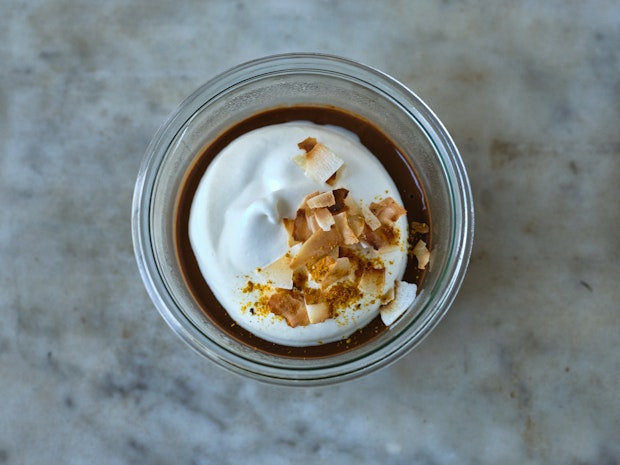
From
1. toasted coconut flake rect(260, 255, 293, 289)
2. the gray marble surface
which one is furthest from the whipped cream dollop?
the gray marble surface

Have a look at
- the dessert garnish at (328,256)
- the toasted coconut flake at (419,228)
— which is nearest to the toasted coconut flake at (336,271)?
the dessert garnish at (328,256)

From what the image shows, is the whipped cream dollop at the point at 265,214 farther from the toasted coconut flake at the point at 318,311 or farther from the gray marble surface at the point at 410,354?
the gray marble surface at the point at 410,354

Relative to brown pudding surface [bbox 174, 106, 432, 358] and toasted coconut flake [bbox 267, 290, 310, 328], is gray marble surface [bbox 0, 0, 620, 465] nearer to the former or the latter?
brown pudding surface [bbox 174, 106, 432, 358]

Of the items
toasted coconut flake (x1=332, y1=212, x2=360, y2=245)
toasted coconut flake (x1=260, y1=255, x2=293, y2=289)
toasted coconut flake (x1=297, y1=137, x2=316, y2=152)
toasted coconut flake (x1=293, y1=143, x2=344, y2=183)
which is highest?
toasted coconut flake (x1=297, y1=137, x2=316, y2=152)

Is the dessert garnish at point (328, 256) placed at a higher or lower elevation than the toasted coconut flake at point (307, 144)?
lower

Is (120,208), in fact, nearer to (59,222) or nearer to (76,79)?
(59,222)

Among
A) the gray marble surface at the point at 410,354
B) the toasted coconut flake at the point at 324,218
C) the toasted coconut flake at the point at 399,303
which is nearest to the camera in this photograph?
the toasted coconut flake at the point at 324,218

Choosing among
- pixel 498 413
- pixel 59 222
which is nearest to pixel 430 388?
pixel 498 413

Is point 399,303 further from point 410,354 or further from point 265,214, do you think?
point 265,214
